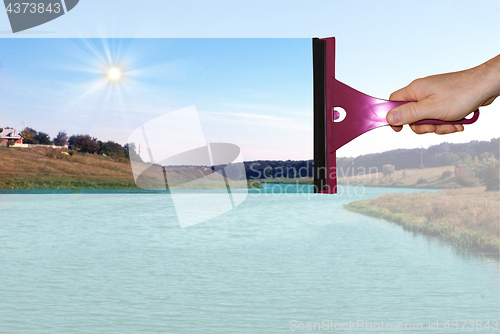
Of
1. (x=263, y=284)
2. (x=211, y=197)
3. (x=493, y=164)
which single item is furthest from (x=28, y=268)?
(x=493, y=164)

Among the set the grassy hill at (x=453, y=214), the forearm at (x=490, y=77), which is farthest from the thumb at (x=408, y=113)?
the grassy hill at (x=453, y=214)

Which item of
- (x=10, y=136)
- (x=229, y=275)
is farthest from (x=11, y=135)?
(x=229, y=275)

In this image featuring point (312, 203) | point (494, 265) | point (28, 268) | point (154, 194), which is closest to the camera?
point (494, 265)

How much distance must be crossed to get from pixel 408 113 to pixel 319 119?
19.9 inches

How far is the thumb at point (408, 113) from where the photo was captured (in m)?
2.31

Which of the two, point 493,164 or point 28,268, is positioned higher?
point 493,164

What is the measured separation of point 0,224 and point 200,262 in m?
24.2

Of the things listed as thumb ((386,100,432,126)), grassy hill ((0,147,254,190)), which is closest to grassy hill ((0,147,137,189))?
grassy hill ((0,147,254,190))

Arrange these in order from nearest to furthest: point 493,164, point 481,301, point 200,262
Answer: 1. point 481,301
2. point 493,164
3. point 200,262

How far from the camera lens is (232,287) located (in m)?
28.8

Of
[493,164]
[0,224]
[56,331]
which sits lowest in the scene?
[56,331]

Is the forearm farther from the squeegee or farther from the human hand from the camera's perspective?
the squeegee

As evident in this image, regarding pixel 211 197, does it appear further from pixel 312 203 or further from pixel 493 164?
pixel 493 164

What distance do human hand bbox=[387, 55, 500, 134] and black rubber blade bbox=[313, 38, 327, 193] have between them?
412mm
